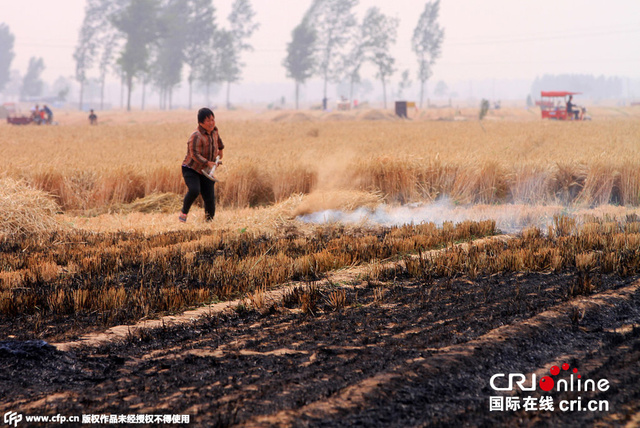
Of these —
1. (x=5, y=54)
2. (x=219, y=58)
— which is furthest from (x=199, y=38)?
(x=5, y=54)

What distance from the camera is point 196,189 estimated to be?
8539 mm

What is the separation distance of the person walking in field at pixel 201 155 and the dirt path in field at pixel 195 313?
3.29 m

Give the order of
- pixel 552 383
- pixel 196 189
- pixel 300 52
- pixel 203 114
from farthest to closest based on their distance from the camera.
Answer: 1. pixel 300 52
2. pixel 196 189
3. pixel 203 114
4. pixel 552 383

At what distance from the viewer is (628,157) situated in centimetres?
1102

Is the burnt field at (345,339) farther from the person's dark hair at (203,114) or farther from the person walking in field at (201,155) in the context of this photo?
the person's dark hair at (203,114)

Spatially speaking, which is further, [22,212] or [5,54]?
[5,54]

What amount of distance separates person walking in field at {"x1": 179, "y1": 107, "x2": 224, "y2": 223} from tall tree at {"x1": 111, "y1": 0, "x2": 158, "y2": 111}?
6188 centimetres

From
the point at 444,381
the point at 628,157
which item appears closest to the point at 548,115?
the point at 628,157

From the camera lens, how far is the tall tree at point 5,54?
103 metres

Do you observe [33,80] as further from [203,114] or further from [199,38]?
[203,114]

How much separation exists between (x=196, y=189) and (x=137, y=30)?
215 ft

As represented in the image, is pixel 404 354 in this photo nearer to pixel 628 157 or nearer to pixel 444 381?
pixel 444 381

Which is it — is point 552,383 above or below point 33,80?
below

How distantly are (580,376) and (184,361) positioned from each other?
242 cm
